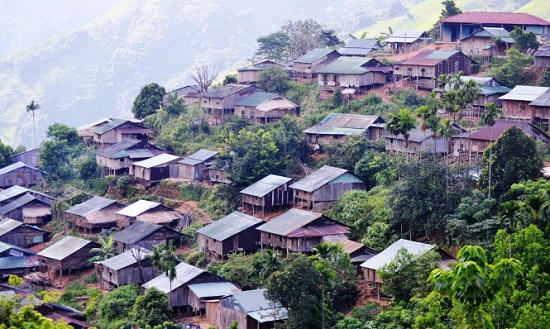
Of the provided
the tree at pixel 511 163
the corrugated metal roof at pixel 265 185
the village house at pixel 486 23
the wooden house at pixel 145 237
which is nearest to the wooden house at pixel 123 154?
the wooden house at pixel 145 237

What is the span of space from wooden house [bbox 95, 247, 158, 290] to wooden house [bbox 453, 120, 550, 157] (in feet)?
62.6

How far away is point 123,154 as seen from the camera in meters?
69.2

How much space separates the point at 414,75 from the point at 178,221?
21067mm

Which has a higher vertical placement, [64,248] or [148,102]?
[148,102]

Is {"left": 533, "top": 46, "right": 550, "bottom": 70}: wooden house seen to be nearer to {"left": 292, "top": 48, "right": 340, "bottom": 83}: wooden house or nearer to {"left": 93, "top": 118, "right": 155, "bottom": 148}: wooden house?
{"left": 292, "top": 48, "right": 340, "bottom": 83}: wooden house

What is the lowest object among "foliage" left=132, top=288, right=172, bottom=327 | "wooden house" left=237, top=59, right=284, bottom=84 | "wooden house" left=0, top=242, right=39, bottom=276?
"wooden house" left=0, top=242, right=39, bottom=276

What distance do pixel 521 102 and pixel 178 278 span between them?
24.3 meters

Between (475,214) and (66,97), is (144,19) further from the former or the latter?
(475,214)

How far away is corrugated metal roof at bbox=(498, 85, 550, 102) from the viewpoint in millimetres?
58188

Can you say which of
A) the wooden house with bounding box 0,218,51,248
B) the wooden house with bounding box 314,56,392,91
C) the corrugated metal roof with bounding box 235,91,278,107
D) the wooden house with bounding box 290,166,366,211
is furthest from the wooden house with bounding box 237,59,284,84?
the wooden house with bounding box 0,218,51,248

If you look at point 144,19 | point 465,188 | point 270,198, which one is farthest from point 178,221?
point 144,19

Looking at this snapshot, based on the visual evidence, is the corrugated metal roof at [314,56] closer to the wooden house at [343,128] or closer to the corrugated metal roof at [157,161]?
the wooden house at [343,128]

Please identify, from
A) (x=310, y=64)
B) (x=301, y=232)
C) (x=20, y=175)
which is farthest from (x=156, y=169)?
(x=301, y=232)

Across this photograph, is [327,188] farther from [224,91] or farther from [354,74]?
[224,91]
